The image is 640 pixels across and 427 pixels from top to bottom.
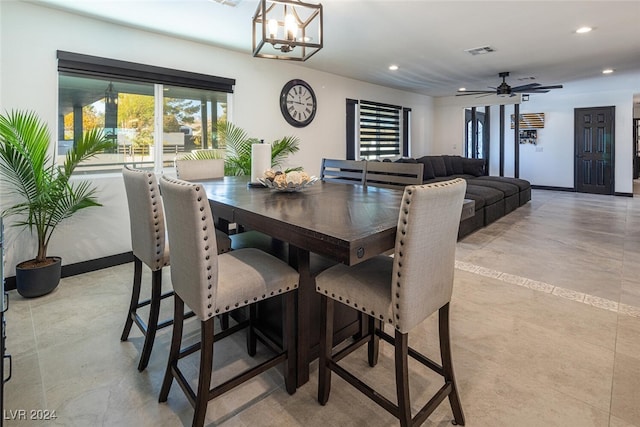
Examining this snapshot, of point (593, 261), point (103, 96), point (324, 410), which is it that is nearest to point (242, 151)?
point (103, 96)

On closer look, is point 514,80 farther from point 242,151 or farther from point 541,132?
point 242,151

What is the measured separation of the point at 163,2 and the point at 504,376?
3.54 m

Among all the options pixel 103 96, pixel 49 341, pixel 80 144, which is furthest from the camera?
pixel 103 96

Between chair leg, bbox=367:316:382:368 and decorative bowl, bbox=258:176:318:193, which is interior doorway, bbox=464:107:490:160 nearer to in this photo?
decorative bowl, bbox=258:176:318:193

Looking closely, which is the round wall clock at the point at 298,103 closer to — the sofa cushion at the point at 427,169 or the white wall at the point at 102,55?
the white wall at the point at 102,55

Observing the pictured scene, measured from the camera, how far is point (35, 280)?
2.76 meters

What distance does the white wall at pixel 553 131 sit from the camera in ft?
24.6

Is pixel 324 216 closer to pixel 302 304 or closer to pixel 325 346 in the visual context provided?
pixel 302 304

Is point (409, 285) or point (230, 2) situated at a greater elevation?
point (230, 2)

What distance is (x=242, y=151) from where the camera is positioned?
4.32 meters

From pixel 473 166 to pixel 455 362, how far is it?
6.29 metres

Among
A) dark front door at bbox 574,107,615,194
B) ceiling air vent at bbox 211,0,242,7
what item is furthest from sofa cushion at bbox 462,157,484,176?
ceiling air vent at bbox 211,0,242,7

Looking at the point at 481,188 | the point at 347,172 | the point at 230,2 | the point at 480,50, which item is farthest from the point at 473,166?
the point at 230,2

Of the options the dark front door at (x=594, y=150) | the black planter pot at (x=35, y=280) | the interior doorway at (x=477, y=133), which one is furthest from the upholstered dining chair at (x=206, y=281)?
the dark front door at (x=594, y=150)
